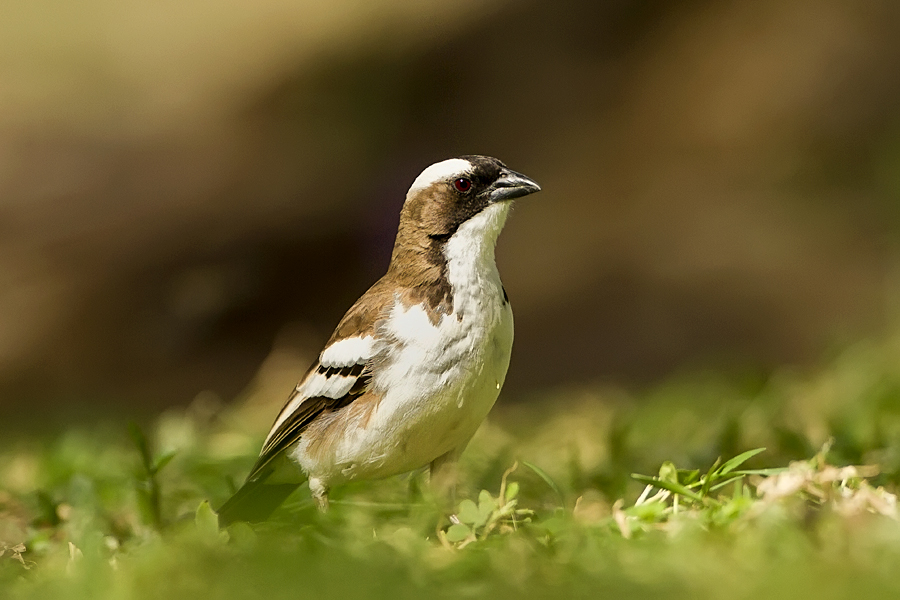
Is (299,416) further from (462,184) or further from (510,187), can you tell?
(510,187)

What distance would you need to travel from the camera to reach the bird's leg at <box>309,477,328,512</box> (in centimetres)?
430

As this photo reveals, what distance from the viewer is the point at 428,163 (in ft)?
29.5

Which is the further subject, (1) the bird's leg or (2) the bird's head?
(2) the bird's head

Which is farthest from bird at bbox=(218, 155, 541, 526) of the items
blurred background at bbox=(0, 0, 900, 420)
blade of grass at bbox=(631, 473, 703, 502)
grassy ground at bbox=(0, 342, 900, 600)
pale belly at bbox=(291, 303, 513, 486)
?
blurred background at bbox=(0, 0, 900, 420)

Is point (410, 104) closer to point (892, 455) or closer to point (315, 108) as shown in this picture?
point (315, 108)

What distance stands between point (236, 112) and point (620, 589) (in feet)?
24.4

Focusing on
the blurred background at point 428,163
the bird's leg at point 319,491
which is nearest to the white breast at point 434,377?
the bird's leg at point 319,491

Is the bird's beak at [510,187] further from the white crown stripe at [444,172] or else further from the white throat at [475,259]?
the white crown stripe at [444,172]

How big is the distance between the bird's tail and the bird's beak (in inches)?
67.4

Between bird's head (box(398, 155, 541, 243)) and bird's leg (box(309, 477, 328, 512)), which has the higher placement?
bird's head (box(398, 155, 541, 243))

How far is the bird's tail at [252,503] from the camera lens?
4129mm

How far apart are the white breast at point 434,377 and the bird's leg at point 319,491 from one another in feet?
0.43

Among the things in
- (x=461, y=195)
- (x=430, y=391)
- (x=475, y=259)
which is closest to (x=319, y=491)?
(x=430, y=391)

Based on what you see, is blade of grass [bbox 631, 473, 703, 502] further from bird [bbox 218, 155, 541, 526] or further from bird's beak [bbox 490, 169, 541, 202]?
bird's beak [bbox 490, 169, 541, 202]
